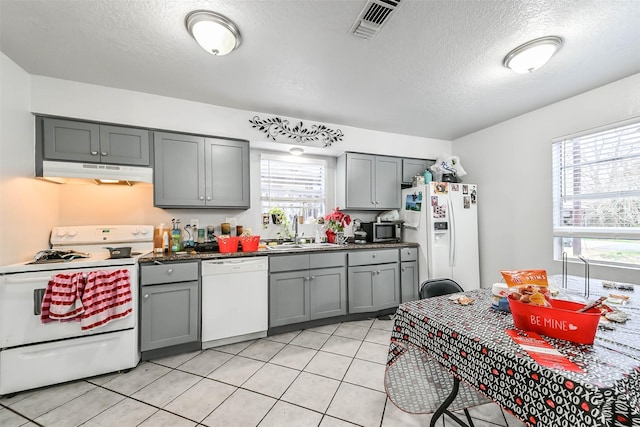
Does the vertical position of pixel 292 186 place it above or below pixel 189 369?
above

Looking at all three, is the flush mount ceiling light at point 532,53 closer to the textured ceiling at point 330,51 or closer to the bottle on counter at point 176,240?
the textured ceiling at point 330,51


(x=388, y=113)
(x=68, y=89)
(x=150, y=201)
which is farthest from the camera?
(x=388, y=113)

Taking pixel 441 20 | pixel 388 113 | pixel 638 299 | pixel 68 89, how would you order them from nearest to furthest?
pixel 638 299, pixel 441 20, pixel 68 89, pixel 388 113

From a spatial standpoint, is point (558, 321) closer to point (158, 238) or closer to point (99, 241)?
point (158, 238)

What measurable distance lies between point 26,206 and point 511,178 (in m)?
5.08

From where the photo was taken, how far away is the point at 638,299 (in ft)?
4.85

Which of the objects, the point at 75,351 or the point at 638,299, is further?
the point at 75,351

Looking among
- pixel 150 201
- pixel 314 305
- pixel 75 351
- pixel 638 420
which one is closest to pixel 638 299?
pixel 638 420

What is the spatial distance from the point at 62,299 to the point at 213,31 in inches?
87.0

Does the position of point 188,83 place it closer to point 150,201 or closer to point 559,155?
point 150,201

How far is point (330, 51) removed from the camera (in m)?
1.94

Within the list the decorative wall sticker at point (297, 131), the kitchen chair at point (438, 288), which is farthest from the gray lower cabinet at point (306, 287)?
the decorative wall sticker at point (297, 131)

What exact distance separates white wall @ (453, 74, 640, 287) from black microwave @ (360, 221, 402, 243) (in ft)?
3.99

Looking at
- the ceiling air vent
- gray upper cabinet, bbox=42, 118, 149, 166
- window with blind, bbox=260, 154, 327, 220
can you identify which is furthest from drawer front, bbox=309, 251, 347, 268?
the ceiling air vent
